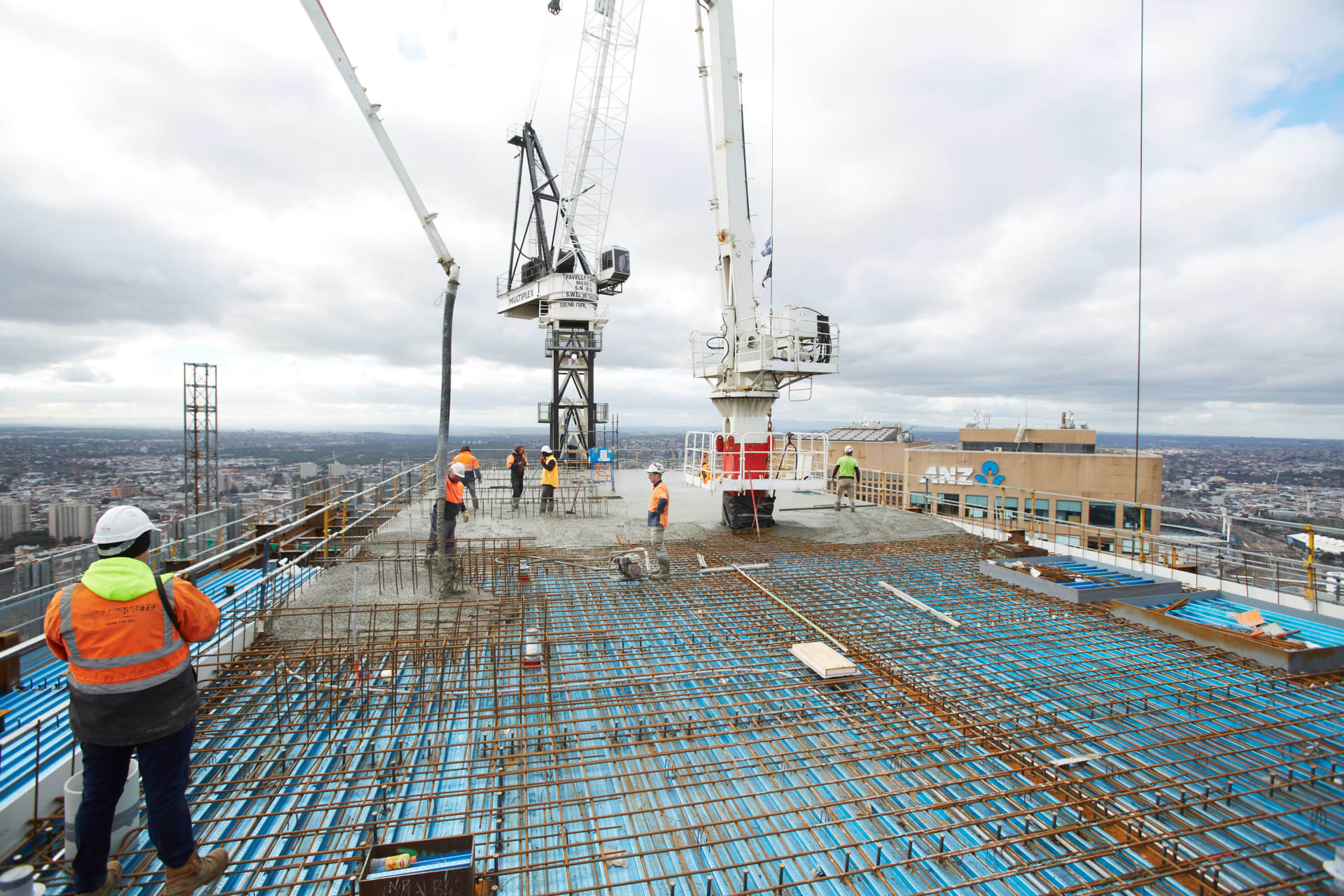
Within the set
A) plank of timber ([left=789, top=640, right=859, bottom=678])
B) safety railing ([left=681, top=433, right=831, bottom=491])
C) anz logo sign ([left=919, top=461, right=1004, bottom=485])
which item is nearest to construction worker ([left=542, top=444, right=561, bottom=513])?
safety railing ([left=681, top=433, right=831, bottom=491])

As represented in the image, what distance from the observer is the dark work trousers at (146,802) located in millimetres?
3176

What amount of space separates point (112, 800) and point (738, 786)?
3796 mm

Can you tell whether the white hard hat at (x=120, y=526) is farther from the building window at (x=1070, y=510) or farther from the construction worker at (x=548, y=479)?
the building window at (x=1070, y=510)

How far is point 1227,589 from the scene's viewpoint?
9320 millimetres

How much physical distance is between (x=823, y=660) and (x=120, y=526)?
19.1 feet

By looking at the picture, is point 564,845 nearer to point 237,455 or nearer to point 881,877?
point 881,877

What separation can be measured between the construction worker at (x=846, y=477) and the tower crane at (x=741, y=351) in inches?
61.7

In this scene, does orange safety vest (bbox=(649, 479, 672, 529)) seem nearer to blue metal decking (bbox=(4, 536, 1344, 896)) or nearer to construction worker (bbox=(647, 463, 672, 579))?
construction worker (bbox=(647, 463, 672, 579))

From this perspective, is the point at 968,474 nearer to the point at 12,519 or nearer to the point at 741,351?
the point at 741,351

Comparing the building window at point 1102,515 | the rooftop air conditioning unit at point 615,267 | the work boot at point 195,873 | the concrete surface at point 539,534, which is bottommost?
the building window at point 1102,515

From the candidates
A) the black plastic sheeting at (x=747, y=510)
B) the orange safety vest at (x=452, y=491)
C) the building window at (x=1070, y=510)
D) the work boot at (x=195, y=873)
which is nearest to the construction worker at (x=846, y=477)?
the black plastic sheeting at (x=747, y=510)

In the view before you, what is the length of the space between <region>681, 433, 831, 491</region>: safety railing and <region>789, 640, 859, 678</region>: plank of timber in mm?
5957

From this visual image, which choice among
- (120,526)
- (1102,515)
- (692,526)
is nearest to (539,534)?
(692,526)

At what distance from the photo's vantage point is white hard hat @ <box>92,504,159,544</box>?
325 cm
